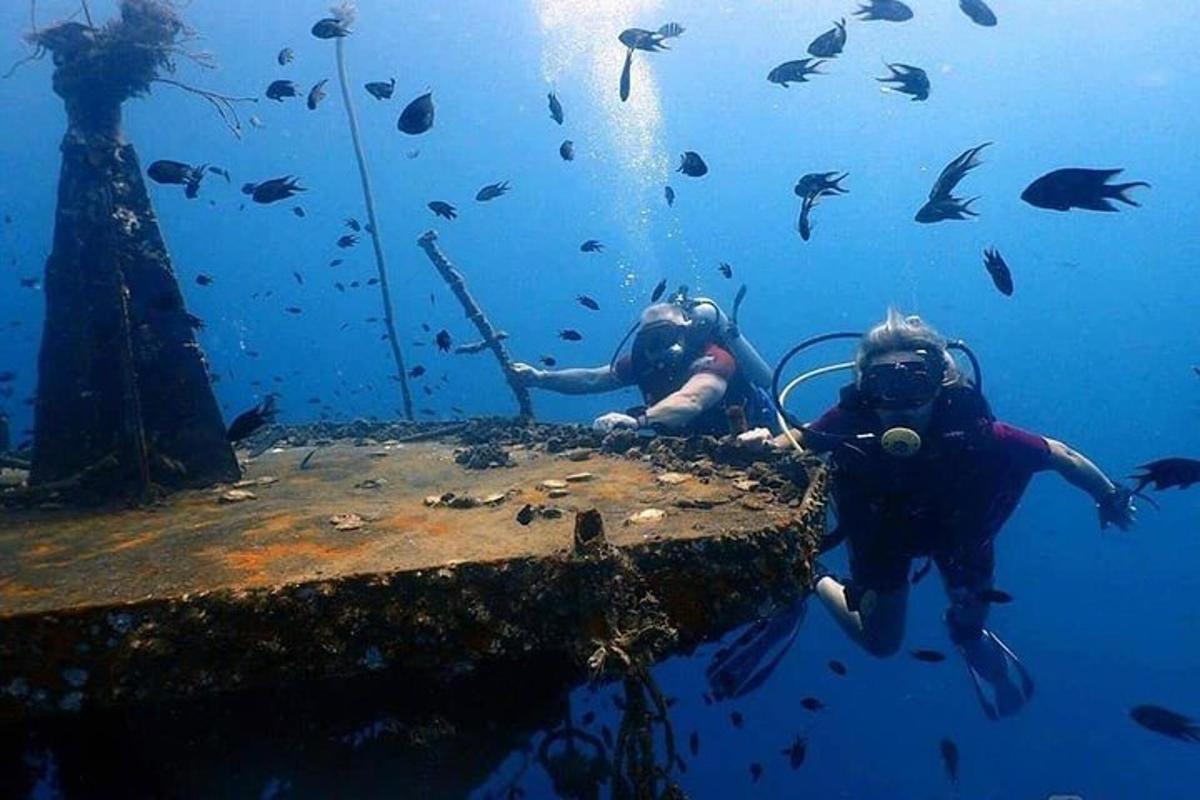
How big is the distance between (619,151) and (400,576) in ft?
429

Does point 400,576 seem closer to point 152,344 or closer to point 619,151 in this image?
point 152,344

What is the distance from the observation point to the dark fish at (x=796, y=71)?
6.36 metres

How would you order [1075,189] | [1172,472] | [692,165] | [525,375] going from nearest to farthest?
[1075,189] < [1172,472] < [692,165] < [525,375]

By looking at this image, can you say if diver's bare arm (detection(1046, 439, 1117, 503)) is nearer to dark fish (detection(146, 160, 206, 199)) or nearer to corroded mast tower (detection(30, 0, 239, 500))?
corroded mast tower (detection(30, 0, 239, 500))

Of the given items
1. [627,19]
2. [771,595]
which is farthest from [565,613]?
[627,19]

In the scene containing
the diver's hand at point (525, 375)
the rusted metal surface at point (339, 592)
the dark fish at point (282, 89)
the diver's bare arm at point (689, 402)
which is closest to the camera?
the rusted metal surface at point (339, 592)

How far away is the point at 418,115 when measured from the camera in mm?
6441

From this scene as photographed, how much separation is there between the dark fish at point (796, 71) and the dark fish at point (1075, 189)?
2.84 m

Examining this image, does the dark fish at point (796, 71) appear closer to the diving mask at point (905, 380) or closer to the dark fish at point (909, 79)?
the dark fish at point (909, 79)

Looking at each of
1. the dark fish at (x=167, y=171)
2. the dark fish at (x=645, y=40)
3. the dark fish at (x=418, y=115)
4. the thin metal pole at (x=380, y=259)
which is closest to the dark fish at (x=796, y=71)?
the dark fish at (x=645, y=40)

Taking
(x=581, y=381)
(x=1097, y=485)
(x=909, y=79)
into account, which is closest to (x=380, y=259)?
(x=581, y=381)

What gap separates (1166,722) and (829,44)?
19.8 ft

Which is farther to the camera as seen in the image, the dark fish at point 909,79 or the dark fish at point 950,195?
the dark fish at point 909,79

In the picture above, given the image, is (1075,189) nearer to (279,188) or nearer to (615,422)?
(615,422)
